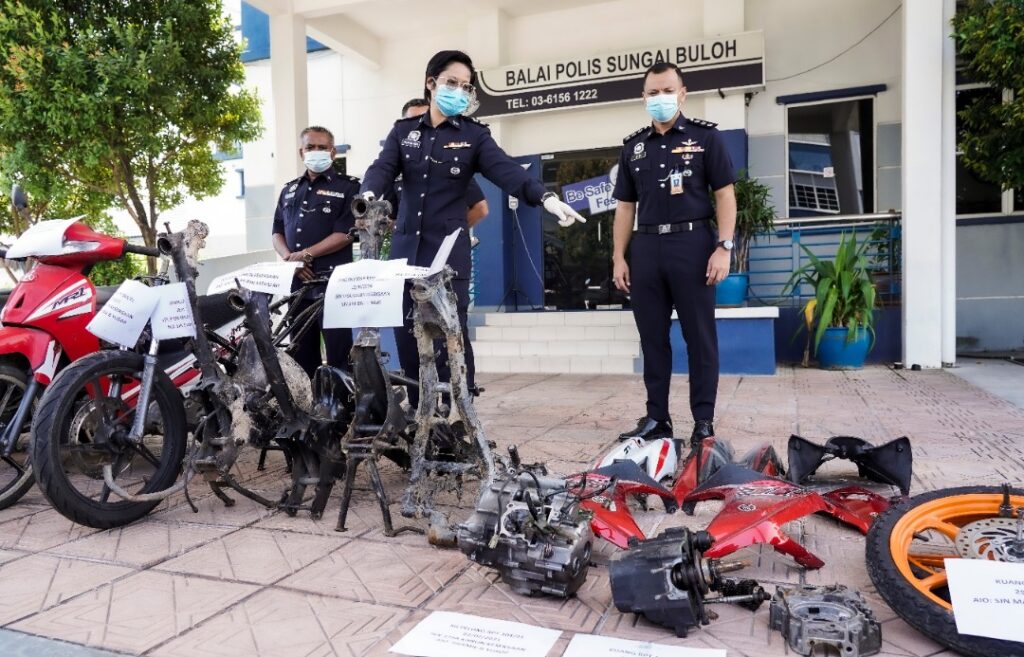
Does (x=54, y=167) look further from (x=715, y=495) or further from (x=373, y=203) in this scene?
(x=715, y=495)

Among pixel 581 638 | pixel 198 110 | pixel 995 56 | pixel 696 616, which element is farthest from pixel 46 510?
pixel 995 56

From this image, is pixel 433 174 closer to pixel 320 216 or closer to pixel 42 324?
pixel 320 216

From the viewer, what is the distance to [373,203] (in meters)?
2.48

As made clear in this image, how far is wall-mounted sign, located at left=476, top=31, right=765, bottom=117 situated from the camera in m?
7.49

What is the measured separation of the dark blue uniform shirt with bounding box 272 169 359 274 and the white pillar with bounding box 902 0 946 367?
508 cm

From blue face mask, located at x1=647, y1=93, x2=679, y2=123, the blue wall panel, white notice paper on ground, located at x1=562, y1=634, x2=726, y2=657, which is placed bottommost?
white notice paper on ground, located at x1=562, y1=634, x2=726, y2=657

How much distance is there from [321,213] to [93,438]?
68.9 inches

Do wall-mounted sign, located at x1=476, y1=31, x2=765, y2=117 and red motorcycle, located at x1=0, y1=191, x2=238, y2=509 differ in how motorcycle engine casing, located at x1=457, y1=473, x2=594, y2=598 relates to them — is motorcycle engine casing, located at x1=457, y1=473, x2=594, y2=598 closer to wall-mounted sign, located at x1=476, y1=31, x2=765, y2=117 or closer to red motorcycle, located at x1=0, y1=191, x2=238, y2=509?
red motorcycle, located at x1=0, y1=191, x2=238, y2=509

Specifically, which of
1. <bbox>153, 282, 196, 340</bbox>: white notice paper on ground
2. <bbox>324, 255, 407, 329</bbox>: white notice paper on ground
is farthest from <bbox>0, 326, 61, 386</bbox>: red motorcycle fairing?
<bbox>324, 255, 407, 329</bbox>: white notice paper on ground

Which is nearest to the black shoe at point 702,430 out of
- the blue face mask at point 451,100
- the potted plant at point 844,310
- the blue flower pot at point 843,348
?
the blue face mask at point 451,100

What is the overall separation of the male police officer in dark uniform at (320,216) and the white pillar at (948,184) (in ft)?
17.4

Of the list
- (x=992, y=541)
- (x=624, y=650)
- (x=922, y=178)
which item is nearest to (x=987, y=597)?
(x=992, y=541)

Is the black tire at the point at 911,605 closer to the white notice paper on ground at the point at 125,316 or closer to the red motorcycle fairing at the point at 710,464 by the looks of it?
the red motorcycle fairing at the point at 710,464

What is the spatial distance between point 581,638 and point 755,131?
24.1ft
